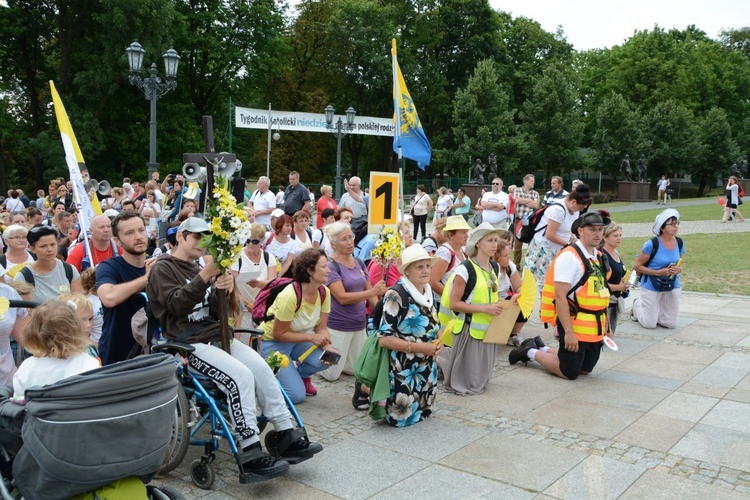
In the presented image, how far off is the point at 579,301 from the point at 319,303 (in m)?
2.73

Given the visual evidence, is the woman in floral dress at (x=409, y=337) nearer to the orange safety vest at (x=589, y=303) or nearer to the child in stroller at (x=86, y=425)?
the orange safety vest at (x=589, y=303)

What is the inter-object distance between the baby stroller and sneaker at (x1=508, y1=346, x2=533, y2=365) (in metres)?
5.17

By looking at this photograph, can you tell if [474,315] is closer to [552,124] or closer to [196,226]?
[196,226]

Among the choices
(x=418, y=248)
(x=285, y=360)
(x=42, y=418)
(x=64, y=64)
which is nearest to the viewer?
(x=42, y=418)

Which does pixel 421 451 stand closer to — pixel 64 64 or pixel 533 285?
pixel 533 285

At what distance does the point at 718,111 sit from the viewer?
53281mm

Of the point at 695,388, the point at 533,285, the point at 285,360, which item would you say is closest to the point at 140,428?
the point at 285,360

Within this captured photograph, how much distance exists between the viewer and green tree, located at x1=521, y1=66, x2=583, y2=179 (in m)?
47.1

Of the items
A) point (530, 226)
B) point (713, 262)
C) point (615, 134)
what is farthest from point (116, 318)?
point (615, 134)

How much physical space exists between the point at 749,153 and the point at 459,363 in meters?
61.0

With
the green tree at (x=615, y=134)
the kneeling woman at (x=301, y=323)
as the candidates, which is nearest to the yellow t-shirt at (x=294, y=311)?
the kneeling woman at (x=301, y=323)

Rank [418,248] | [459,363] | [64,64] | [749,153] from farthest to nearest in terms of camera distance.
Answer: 1. [749,153]
2. [64,64]
3. [459,363]
4. [418,248]

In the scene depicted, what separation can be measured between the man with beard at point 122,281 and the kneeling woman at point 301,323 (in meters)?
1.38

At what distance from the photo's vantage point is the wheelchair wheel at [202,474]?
4.56 m
